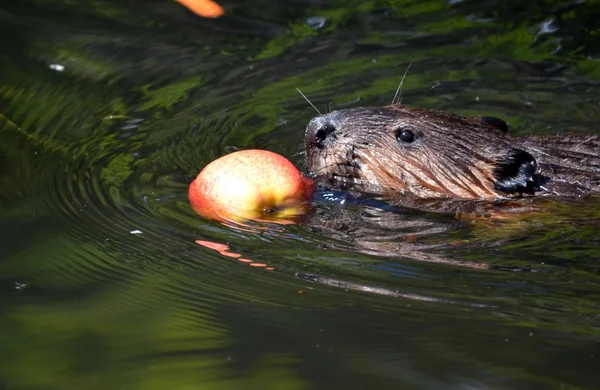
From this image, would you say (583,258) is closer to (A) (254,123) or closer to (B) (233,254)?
(B) (233,254)

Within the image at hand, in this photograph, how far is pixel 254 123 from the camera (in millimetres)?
7676

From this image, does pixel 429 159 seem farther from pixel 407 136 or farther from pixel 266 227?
pixel 266 227

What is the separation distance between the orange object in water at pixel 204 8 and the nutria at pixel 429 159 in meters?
2.97

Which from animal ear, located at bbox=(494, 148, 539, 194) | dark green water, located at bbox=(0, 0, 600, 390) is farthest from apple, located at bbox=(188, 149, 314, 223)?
animal ear, located at bbox=(494, 148, 539, 194)

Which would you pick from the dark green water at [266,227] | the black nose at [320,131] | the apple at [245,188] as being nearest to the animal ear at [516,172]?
the dark green water at [266,227]

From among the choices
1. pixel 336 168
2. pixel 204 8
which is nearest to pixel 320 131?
pixel 336 168

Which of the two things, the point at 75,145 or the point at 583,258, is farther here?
the point at 75,145

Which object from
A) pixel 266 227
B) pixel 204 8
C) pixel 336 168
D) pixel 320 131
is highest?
pixel 204 8

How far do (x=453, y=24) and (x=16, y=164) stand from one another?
4.23 meters

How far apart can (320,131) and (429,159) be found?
69 cm

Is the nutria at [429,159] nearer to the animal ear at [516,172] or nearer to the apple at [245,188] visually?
the animal ear at [516,172]

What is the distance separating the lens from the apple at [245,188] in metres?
5.64

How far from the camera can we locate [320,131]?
6445 millimetres

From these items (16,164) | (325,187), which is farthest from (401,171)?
(16,164)
